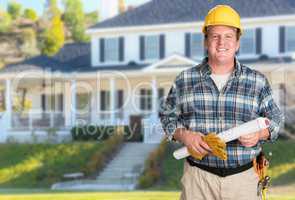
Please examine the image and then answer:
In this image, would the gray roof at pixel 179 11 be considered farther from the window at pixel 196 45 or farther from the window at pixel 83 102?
the window at pixel 83 102

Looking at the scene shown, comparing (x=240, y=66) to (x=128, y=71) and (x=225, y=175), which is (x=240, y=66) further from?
(x=128, y=71)

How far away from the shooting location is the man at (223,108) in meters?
3.27

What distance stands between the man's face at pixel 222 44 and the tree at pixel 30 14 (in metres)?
51.3

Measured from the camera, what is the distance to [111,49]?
28.4m

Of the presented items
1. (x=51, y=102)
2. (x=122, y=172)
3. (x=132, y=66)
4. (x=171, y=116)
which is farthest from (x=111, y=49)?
(x=171, y=116)

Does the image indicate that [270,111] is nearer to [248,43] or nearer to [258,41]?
[258,41]

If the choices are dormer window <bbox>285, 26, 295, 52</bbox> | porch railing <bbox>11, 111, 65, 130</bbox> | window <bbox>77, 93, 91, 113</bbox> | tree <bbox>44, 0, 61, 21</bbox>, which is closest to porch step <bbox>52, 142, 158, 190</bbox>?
porch railing <bbox>11, 111, 65, 130</bbox>

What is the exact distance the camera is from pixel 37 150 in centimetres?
2167

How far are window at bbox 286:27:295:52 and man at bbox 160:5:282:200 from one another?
22.8 m

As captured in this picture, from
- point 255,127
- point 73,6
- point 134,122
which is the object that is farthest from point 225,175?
point 73,6

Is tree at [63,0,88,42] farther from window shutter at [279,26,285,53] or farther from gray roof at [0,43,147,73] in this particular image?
window shutter at [279,26,285,53]

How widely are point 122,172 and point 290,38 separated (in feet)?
31.5

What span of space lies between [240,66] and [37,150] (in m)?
18.8

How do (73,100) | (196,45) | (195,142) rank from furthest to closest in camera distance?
(196,45)
(73,100)
(195,142)
